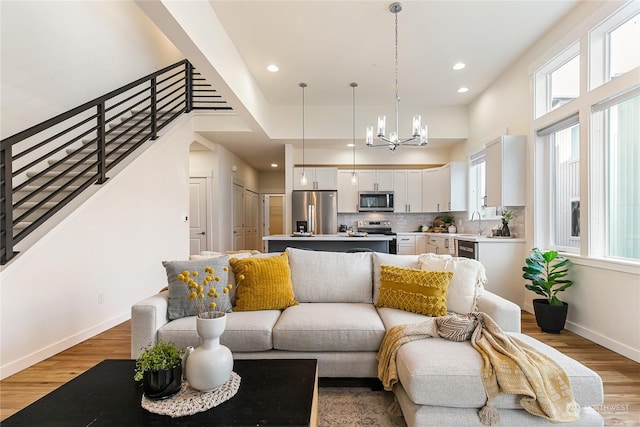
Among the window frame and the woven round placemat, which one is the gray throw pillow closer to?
the woven round placemat

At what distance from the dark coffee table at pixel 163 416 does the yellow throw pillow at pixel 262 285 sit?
2.75 ft

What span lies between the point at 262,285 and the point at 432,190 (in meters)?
5.30

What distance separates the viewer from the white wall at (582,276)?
2721 millimetres

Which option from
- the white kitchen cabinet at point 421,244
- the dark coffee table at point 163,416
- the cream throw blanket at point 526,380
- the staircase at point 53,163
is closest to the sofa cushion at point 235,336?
the dark coffee table at point 163,416

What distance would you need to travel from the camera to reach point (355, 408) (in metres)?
1.97

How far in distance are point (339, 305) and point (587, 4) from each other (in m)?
3.84

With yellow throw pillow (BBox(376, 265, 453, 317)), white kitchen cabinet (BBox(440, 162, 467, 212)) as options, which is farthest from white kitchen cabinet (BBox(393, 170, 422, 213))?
yellow throw pillow (BBox(376, 265, 453, 317))

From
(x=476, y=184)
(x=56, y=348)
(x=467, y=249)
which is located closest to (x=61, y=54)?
(x=56, y=348)

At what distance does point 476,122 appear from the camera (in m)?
5.77

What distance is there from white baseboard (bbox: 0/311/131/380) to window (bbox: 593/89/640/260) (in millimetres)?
5170

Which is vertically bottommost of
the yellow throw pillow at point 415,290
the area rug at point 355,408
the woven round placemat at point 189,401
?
the area rug at point 355,408

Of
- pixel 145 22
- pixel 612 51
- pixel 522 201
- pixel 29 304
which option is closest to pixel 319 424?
pixel 29 304

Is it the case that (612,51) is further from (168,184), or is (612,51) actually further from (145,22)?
(145,22)

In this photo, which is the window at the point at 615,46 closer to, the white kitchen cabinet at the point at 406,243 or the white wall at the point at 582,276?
the white wall at the point at 582,276
